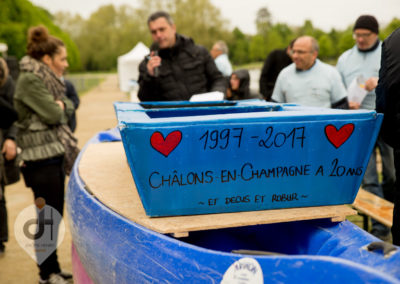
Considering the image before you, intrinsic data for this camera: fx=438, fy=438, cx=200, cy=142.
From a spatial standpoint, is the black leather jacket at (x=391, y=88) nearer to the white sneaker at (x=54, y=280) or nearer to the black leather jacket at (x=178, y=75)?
the black leather jacket at (x=178, y=75)

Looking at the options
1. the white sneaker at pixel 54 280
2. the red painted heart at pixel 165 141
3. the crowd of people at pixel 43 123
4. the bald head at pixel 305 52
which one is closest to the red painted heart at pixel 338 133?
the red painted heart at pixel 165 141

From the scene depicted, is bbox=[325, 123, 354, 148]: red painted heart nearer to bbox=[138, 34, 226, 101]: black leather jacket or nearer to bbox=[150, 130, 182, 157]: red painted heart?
bbox=[150, 130, 182, 157]: red painted heart

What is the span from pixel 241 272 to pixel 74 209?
Result: 1.23 m

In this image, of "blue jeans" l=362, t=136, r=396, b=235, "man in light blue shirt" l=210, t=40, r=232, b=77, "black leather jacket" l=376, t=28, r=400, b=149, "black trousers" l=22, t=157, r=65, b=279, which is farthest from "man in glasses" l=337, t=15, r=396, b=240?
"man in light blue shirt" l=210, t=40, r=232, b=77

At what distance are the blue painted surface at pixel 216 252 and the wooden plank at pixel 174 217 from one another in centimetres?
4

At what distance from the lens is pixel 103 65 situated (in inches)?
2803

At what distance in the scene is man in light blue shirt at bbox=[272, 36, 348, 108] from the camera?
4395mm

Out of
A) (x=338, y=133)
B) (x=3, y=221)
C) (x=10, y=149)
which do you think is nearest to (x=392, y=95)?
(x=338, y=133)

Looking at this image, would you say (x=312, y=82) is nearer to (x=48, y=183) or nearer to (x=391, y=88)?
(x=391, y=88)

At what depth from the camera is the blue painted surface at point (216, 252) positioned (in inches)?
54.3

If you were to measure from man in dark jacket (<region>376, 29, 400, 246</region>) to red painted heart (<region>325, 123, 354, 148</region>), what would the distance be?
345 mm

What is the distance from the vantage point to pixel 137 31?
60688mm

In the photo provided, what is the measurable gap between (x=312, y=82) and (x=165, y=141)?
3.12 meters

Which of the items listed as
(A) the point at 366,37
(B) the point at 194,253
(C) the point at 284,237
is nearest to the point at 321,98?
(A) the point at 366,37
